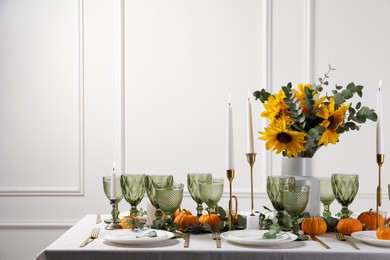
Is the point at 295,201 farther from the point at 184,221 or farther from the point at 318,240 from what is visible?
the point at 184,221

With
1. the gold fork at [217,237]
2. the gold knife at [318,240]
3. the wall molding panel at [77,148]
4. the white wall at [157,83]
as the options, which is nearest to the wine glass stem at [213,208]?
the gold fork at [217,237]

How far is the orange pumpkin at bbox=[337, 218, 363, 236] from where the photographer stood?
6.31ft

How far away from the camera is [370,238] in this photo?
175 centimetres

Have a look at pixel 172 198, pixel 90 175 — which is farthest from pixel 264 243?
pixel 90 175

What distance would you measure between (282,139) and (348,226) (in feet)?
1.22

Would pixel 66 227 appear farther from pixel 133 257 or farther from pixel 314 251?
pixel 314 251

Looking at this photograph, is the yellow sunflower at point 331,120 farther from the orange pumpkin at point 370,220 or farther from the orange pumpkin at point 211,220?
the orange pumpkin at point 211,220

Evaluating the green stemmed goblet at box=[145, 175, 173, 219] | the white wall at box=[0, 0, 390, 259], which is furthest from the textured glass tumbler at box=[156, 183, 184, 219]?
the white wall at box=[0, 0, 390, 259]

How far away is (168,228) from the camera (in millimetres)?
1939

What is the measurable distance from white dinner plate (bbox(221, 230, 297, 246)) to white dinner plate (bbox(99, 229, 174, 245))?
196 millimetres

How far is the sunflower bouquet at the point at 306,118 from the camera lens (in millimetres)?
1953

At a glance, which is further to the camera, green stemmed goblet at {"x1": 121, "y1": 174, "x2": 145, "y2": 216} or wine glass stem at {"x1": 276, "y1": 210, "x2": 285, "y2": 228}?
green stemmed goblet at {"x1": 121, "y1": 174, "x2": 145, "y2": 216}

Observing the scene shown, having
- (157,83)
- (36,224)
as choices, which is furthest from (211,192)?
(36,224)

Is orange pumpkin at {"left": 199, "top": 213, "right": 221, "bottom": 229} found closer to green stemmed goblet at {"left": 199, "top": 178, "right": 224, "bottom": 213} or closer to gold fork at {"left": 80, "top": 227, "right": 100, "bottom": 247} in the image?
green stemmed goblet at {"left": 199, "top": 178, "right": 224, "bottom": 213}
